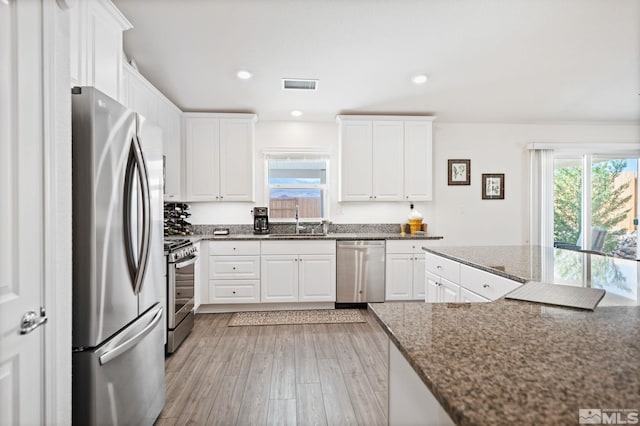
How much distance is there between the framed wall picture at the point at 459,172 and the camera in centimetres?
479

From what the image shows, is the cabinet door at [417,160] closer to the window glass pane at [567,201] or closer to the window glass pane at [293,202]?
the window glass pane at [293,202]

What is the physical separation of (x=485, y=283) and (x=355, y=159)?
2.72 meters

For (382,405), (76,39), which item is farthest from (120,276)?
(382,405)

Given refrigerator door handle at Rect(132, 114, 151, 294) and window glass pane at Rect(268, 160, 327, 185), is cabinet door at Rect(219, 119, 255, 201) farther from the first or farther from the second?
refrigerator door handle at Rect(132, 114, 151, 294)

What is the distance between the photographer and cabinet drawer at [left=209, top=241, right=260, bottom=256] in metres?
3.98

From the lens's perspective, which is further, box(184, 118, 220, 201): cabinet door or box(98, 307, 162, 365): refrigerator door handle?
box(184, 118, 220, 201): cabinet door

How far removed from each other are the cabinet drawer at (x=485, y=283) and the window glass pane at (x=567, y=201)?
365cm

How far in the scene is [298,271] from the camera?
4062 millimetres

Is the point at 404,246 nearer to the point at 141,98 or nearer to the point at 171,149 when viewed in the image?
the point at 171,149

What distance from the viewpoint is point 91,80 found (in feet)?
5.81

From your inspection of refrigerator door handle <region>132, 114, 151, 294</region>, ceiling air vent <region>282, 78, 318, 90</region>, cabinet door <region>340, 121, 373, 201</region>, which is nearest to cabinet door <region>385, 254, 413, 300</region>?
cabinet door <region>340, 121, 373, 201</region>

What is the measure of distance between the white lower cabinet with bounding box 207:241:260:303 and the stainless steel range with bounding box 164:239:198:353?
1.64 ft

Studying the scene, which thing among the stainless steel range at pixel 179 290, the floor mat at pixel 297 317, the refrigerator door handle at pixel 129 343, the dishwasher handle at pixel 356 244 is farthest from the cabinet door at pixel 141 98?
the dishwasher handle at pixel 356 244

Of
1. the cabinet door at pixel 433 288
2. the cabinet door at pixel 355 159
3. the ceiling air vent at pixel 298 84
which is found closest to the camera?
the cabinet door at pixel 433 288
